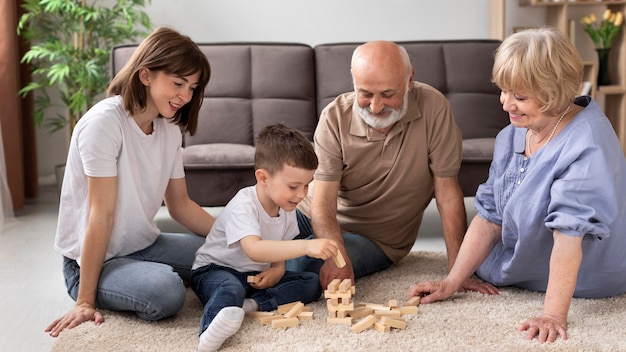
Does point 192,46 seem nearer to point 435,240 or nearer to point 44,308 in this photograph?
point 44,308

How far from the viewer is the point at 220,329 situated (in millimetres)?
2145

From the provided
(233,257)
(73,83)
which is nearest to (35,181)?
(73,83)

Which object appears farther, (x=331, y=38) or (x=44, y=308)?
(x=331, y=38)

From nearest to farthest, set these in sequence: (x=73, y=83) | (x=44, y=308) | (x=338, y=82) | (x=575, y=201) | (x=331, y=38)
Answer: (x=575, y=201), (x=44, y=308), (x=338, y=82), (x=73, y=83), (x=331, y=38)

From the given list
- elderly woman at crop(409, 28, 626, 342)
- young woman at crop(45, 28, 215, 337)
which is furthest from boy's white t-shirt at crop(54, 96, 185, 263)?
elderly woman at crop(409, 28, 626, 342)

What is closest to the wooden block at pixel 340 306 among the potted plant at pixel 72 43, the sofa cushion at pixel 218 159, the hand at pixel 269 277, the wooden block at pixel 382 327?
the wooden block at pixel 382 327

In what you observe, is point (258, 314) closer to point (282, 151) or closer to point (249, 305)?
point (249, 305)

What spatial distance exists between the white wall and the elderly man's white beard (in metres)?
2.93

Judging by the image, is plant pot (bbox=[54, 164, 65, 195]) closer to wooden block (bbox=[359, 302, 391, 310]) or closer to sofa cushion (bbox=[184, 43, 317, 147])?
sofa cushion (bbox=[184, 43, 317, 147])

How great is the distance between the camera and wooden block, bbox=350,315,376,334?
2291mm

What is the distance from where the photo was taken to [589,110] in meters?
2.38

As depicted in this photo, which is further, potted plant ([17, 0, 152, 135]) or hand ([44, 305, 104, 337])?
potted plant ([17, 0, 152, 135])

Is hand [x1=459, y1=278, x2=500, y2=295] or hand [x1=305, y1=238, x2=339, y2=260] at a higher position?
hand [x1=305, y1=238, x2=339, y2=260]

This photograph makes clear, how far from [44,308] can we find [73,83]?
2451mm
